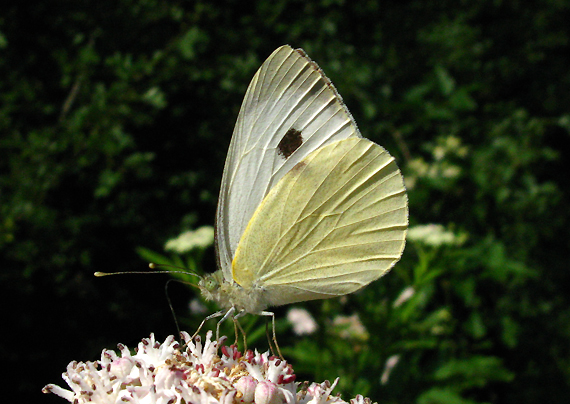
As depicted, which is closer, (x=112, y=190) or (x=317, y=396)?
(x=317, y=396)

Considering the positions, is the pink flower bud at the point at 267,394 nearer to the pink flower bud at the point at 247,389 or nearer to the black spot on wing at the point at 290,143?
the pink flower bud at the point at 247,389

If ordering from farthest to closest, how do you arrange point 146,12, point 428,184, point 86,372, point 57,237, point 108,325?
point 428,184 < point 146,12 < point 108,325 < point 57,237 < point 86,372

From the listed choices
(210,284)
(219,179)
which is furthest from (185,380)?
(219,179)

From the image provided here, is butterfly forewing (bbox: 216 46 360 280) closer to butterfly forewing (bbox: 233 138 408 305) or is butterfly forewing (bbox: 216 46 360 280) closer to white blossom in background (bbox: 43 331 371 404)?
butterfly forewing (bbox: 233 138 408 305)

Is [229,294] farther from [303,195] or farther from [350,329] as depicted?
[350,329]

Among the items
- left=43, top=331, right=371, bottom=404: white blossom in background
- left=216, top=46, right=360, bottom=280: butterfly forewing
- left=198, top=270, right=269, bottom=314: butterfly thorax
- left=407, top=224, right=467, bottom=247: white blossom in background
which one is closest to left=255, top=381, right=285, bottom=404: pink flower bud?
left=43, top=331, right=371, bottom=404: white blossom in background

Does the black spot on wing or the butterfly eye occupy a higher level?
the black spot on wing

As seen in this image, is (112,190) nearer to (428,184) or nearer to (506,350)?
(428,184)

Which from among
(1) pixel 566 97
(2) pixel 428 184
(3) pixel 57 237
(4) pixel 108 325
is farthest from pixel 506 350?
(3) pixel 57 237
